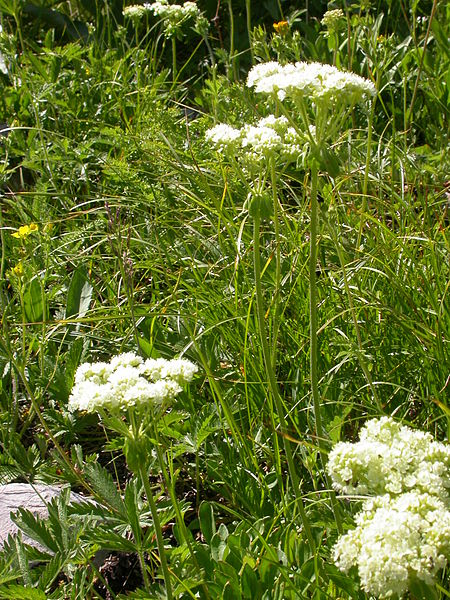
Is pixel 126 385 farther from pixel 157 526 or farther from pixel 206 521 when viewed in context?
pixel 206 521

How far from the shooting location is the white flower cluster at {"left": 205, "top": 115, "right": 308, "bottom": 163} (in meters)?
1.55

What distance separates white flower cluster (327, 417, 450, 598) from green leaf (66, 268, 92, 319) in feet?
5.09

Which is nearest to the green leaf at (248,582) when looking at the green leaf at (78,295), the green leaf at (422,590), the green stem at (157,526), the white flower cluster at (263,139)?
the green stem at (157,526)

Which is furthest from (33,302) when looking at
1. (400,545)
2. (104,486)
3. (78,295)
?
(400,545)

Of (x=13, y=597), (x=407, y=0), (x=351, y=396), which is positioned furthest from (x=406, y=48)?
(x=13, y=597)

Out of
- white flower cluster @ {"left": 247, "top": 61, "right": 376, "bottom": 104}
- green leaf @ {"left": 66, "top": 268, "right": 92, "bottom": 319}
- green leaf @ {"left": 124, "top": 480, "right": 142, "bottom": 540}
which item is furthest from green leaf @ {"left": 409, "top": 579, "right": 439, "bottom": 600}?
green leaf @ {"left": 66, "top": 268, "right": 92, "bottom": 319}

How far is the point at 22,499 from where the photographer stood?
2139 millimetres

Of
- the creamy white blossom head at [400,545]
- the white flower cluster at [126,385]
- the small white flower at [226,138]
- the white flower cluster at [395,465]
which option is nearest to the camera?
the creamy white blossom head at [400,545]

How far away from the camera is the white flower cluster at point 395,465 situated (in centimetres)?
120

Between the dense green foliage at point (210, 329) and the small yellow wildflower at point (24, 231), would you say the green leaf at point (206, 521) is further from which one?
the small yellow wildflower at point (24, 231)

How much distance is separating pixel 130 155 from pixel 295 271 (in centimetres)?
103

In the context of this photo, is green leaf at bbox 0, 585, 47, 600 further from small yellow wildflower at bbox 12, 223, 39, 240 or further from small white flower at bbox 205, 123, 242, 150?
small yellow wildflower at bbox 12, 223, 39, 240

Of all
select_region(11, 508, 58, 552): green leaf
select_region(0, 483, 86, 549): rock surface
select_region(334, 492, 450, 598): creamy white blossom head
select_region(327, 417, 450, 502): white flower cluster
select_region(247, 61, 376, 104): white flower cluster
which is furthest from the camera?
select_region(0, 483, 86, 549): rock surface

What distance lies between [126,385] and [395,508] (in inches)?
20.0
